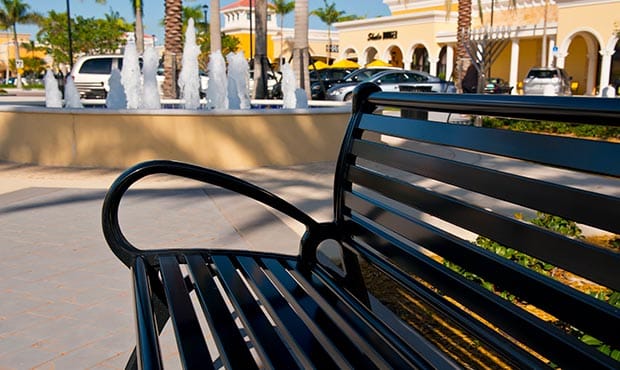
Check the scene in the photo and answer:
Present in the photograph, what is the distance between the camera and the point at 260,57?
1842 centimetres

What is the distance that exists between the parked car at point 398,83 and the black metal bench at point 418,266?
704 inches

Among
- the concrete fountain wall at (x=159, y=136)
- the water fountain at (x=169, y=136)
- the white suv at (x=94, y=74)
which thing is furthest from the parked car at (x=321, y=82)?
the concrete fountain wall at (x=159, y=136)

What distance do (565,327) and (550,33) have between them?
115 feet

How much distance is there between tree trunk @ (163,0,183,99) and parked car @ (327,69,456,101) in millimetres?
5181

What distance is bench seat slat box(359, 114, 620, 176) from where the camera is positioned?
3.88 feet

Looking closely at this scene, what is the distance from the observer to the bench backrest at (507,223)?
46.5 inches

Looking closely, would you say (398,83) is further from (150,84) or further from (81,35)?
(81,35)

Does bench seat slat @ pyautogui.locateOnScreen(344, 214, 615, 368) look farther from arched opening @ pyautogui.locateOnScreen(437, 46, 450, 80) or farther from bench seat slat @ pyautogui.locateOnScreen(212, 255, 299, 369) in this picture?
arched opening @ pyautogui.locateOnScreen(437, 46, 450, 80)

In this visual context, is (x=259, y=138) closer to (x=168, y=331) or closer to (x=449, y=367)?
(x=168, y=331)

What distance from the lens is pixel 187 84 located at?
12180mm

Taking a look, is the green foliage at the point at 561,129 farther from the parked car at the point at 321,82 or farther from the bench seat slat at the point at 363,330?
the parked car at the point at 321,82

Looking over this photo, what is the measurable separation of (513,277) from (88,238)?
3.88m

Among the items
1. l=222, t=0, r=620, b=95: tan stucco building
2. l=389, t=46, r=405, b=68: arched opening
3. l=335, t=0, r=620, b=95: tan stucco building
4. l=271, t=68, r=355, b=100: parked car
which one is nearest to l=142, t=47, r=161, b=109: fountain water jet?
l=271, t=68, r=355, b=100: parked car

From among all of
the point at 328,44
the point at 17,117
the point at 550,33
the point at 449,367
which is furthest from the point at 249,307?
the point at 328,44
